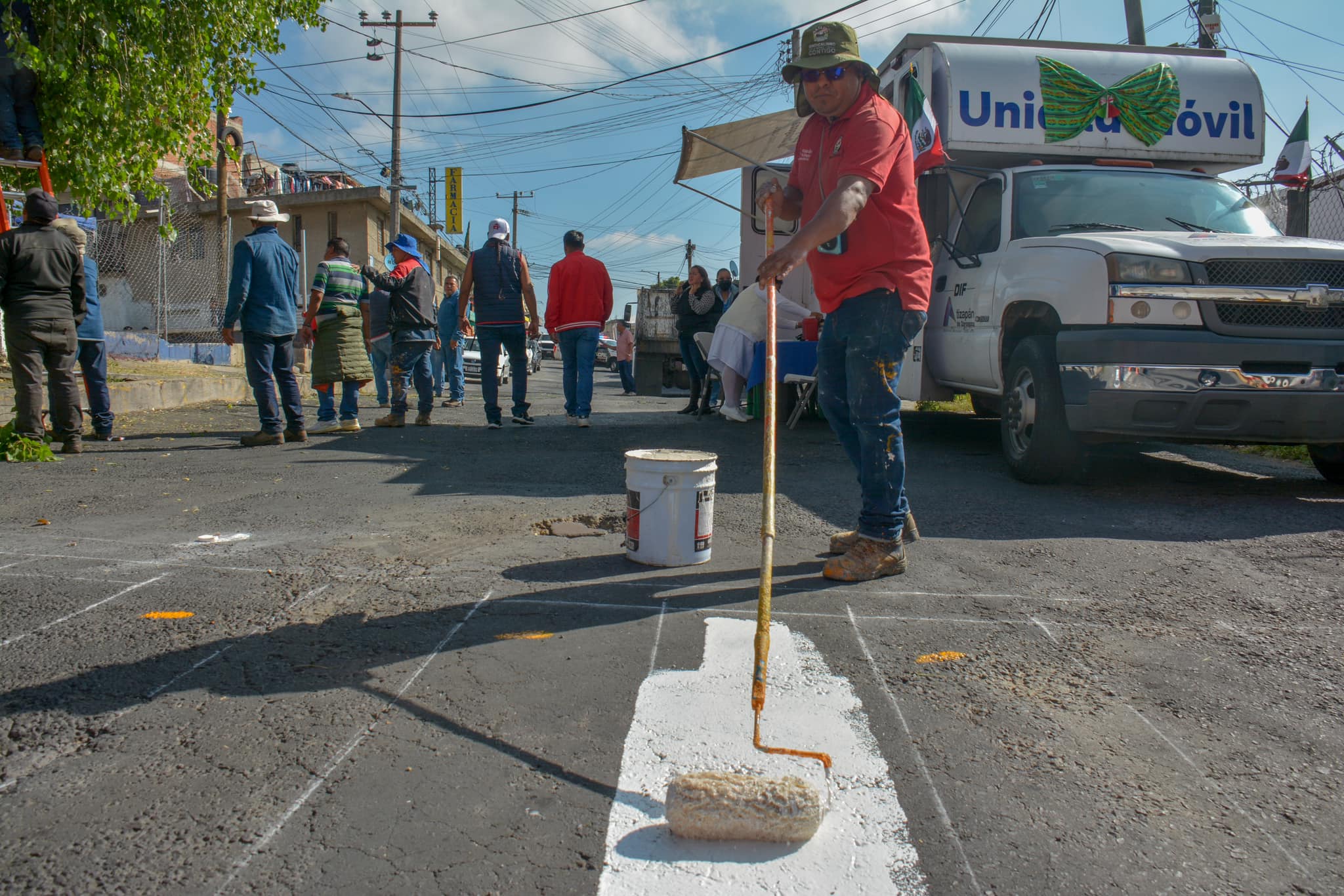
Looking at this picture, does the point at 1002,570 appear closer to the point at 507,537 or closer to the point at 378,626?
the point at 507,537

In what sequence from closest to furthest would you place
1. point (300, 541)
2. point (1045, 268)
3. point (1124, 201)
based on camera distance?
1. point (300, 541)
2. point (1045, 268)
3. point (1124, 201)

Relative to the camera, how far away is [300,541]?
4055 mm

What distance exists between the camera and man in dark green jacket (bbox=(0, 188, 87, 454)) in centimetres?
651

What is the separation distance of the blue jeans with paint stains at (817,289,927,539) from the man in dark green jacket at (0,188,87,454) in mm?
5943

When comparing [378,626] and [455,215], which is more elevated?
[455,215]

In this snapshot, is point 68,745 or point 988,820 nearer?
point 988,820

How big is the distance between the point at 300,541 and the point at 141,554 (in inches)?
24.1

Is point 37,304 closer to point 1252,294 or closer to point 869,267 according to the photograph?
point 869,267

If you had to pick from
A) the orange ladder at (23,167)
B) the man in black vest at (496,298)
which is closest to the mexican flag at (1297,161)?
the man in black vest at (496,298)

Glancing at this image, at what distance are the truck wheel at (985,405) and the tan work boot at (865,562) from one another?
5.38m

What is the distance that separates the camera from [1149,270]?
5.06m

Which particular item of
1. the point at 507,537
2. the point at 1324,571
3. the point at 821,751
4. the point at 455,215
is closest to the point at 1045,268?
the point at 1324,571

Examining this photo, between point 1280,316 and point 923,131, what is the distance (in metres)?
2.59

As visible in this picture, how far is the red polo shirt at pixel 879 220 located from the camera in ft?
11.1
